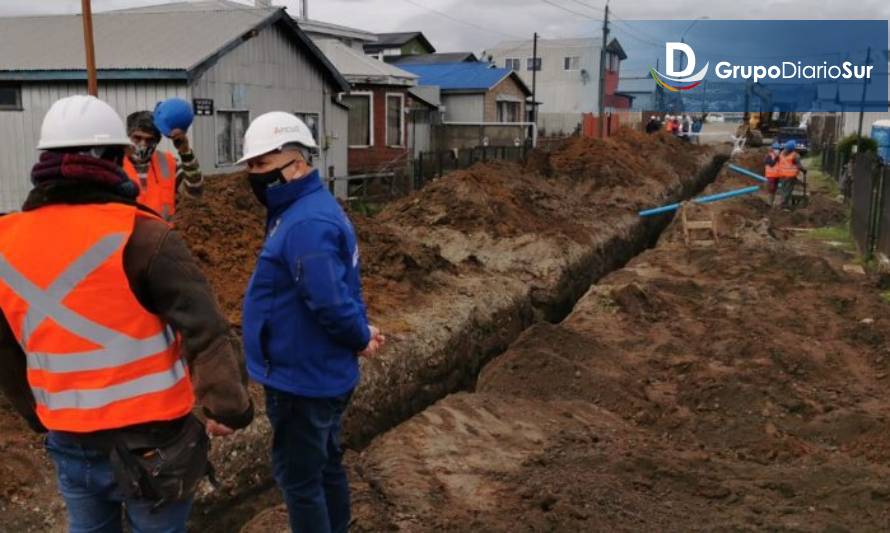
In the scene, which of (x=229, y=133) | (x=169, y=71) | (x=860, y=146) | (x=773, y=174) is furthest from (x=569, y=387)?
(x=860, y=146)

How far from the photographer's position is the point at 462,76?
31953 mm

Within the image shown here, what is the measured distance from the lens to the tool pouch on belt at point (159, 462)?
2.49 meters

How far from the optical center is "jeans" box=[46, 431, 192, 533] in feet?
8.39

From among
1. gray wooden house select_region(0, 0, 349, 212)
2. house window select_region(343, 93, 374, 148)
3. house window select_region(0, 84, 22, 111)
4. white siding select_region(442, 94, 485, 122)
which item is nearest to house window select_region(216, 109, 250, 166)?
gray wooden house select_region(0, 0, 349, 212)

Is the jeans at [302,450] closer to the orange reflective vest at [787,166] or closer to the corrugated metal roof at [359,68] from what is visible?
the orange reflective vest at [787,166]

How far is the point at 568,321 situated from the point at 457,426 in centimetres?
374

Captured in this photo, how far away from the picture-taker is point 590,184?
18953 mm

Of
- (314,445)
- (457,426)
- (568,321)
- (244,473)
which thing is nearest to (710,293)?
Result: (568,321)

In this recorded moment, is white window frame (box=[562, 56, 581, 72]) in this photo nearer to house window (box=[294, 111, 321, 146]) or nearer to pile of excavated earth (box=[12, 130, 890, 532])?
house window (box=[294, 111, 321, 146])

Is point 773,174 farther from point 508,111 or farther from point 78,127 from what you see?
point 78,127

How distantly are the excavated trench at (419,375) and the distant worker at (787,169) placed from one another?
622cm

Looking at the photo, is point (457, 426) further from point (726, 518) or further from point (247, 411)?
point (247, 411)

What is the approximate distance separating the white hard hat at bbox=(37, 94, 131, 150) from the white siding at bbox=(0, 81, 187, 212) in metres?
11.1

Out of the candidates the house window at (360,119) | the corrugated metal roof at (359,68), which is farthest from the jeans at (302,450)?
the house window at (360,119)
